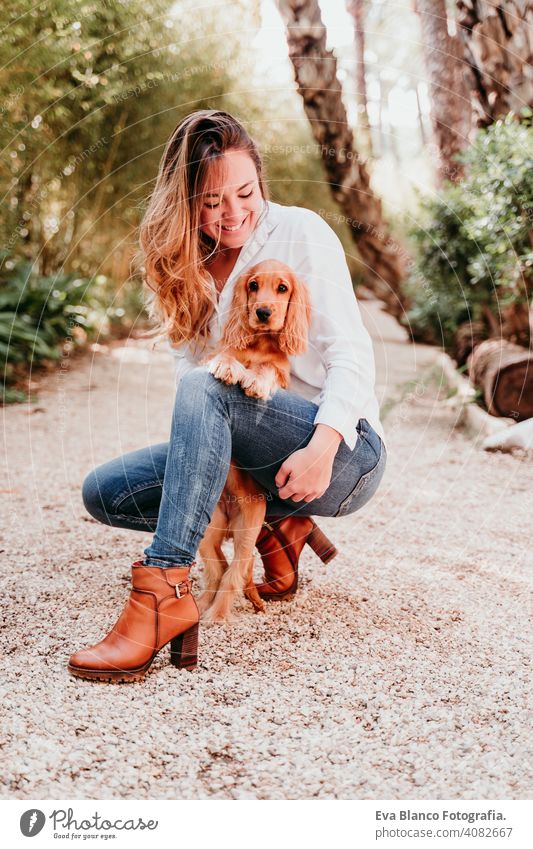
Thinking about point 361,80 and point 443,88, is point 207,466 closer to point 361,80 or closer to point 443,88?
point 443,88

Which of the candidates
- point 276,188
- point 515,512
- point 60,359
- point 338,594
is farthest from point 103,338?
point 338,594

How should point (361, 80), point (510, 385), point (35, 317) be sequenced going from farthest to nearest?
point (361, 80)
point (35, 317)
point (510, 385)

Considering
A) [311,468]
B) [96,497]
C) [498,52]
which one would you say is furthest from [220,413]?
[498,52]

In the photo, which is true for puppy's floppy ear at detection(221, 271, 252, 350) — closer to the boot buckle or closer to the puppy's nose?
the puppy's nose

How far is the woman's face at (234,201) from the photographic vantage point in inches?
102

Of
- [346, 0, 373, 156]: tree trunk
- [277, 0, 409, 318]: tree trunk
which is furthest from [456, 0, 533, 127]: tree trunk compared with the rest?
[346, 0, 373, 156]: tree trunk

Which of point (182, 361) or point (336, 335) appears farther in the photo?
point (182, 361)

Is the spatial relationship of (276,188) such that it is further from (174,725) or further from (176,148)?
(174,725)

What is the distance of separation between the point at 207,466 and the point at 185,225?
87 centimetres

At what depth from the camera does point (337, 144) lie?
27.3 feet

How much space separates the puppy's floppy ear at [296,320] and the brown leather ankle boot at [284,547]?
0.61 metres

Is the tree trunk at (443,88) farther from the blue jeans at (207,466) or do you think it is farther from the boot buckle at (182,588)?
the boot buckle at (182,588)

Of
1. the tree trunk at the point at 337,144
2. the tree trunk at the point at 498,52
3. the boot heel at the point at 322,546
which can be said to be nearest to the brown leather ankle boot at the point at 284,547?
the boot heel at the point at 322,546

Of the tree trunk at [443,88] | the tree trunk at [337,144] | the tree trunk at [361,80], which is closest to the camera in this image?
the tree trunk at [337,144]
